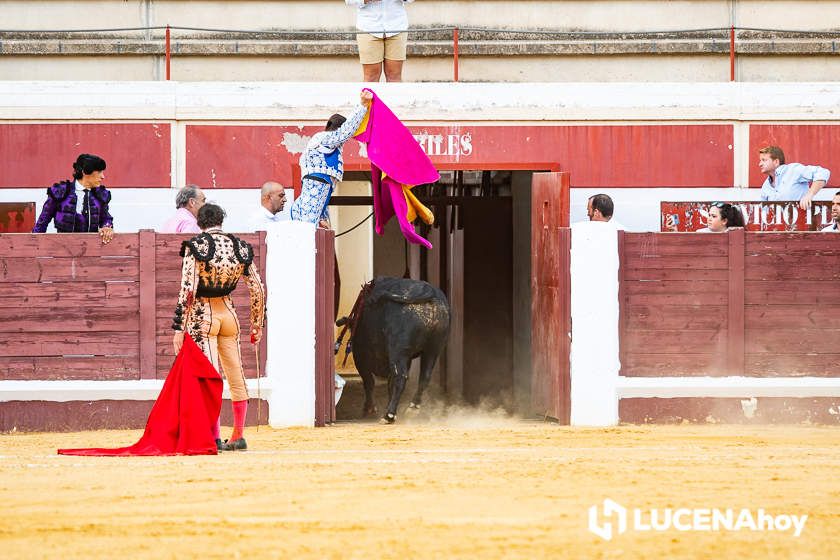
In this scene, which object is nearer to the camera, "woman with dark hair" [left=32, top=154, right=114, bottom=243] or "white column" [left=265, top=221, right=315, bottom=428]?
"white column" [left=265, top=221, right=315, bottom=428]

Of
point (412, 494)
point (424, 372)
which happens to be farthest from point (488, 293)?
point (412, 494)

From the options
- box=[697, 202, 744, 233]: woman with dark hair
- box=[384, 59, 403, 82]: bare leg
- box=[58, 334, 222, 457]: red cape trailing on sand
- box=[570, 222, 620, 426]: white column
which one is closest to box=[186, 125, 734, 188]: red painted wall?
box=[384, 59, 403, 82]: bare leg

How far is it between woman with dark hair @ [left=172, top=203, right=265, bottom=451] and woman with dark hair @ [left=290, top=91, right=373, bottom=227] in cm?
180

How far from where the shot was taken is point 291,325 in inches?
423

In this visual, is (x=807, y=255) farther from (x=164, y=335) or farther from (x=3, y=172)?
(x=3, y=172)

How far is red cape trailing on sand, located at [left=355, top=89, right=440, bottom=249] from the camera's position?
11055 millimetres

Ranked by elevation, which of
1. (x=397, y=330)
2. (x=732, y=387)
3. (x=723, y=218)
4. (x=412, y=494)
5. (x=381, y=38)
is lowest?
(x=412, y=494)

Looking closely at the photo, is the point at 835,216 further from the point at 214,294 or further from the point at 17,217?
the point at 17,217

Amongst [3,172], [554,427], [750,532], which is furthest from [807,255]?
[3,172]

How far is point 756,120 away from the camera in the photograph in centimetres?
A: 1310

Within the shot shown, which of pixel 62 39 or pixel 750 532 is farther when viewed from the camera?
pixel 62 39

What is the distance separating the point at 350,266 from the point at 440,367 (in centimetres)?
305

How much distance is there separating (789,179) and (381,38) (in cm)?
345

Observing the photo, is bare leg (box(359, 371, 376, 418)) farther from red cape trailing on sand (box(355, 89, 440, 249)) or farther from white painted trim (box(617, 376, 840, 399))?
white painted trim (box(617, 376, 840, 399))
